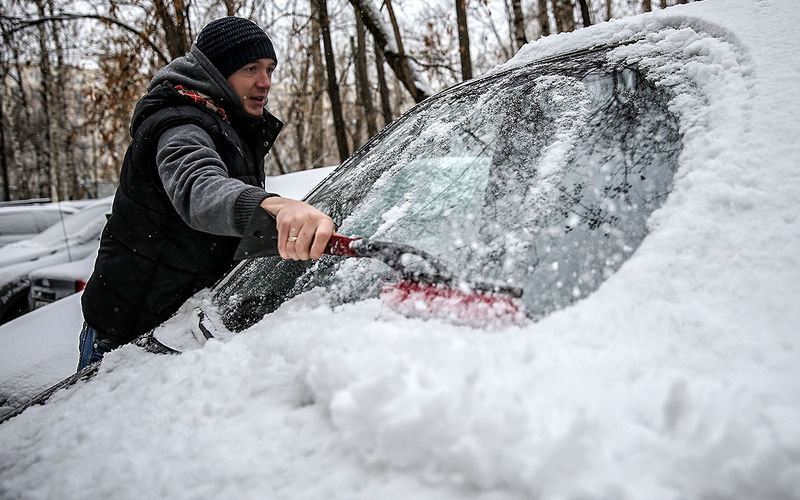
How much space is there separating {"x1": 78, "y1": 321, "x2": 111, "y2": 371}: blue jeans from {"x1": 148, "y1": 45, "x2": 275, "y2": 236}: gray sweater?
795mm

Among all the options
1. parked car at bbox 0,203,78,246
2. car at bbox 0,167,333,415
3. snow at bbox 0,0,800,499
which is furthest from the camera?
parked car at bbox 0,203,78,246

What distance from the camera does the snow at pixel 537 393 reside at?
0.62 metres

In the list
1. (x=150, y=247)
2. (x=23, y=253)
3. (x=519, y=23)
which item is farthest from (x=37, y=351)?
(x=519, y=23)

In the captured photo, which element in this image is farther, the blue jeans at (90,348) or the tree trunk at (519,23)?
the tree trunk at (519,23)

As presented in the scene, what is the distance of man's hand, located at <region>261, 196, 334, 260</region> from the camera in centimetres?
108

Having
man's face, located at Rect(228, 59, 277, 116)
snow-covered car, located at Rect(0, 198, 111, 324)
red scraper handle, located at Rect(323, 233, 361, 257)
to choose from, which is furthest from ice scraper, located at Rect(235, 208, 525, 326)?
snow-covered car, located at Rect(0, 198, 111, 324)

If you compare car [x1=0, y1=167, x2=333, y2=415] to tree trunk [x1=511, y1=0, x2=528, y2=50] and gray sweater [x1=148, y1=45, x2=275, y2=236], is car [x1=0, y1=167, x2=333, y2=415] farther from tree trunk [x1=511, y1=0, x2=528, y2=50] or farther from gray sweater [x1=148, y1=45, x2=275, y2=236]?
tree trunk [x1=511, y1=0, x2=528, y2=50]

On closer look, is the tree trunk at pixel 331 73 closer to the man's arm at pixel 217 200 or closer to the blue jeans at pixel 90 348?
the blue jeans at pixel 90 348

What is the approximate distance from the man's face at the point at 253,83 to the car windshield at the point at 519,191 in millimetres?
525

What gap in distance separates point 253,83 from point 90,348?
1.21 meters

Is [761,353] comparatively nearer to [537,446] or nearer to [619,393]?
[619,393]

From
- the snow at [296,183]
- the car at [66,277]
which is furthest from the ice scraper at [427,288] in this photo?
the car at [66,277]

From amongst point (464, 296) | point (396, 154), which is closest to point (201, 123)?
point (396, 154)

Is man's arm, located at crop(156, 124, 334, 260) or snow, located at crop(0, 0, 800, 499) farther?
man's arm, located at crop(156, 124, 334, 260)
